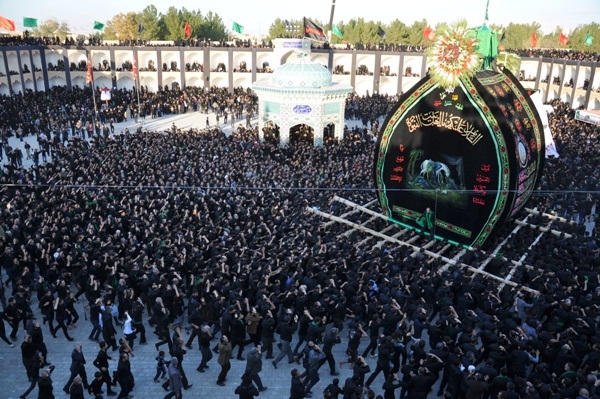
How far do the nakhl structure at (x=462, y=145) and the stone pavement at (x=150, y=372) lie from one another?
246 inches

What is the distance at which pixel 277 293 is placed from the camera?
11.4 m

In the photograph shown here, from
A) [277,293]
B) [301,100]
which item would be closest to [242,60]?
[301,100]

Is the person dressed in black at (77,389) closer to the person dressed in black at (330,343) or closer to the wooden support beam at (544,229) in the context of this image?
the person dressed in black at (330,343)

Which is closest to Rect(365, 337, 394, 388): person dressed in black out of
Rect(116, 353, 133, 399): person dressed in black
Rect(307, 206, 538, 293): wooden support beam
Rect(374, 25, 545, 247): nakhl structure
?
Rect(116, 353, 133, 399): person dressed in black

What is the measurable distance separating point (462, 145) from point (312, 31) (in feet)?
75.6

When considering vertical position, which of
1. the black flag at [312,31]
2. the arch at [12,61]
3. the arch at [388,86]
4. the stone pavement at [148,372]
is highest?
the black flag at [312,31]

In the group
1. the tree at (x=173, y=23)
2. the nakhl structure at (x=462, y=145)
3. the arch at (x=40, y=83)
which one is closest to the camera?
the nakhl structure at (x=462, y=145)

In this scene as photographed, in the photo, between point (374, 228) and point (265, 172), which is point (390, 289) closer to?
point (374, 228)

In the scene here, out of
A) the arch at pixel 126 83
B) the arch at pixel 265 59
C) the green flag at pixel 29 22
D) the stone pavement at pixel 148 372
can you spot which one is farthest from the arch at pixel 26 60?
the stone pavement at pixel 148 372

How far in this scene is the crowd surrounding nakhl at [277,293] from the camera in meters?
9.20

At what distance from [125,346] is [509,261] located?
10.6 meters

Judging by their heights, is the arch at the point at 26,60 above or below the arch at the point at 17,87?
above

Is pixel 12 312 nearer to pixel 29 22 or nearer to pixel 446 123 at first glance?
pixel 446 123

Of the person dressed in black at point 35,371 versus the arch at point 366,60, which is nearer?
the person dressed in black at point 35,371
